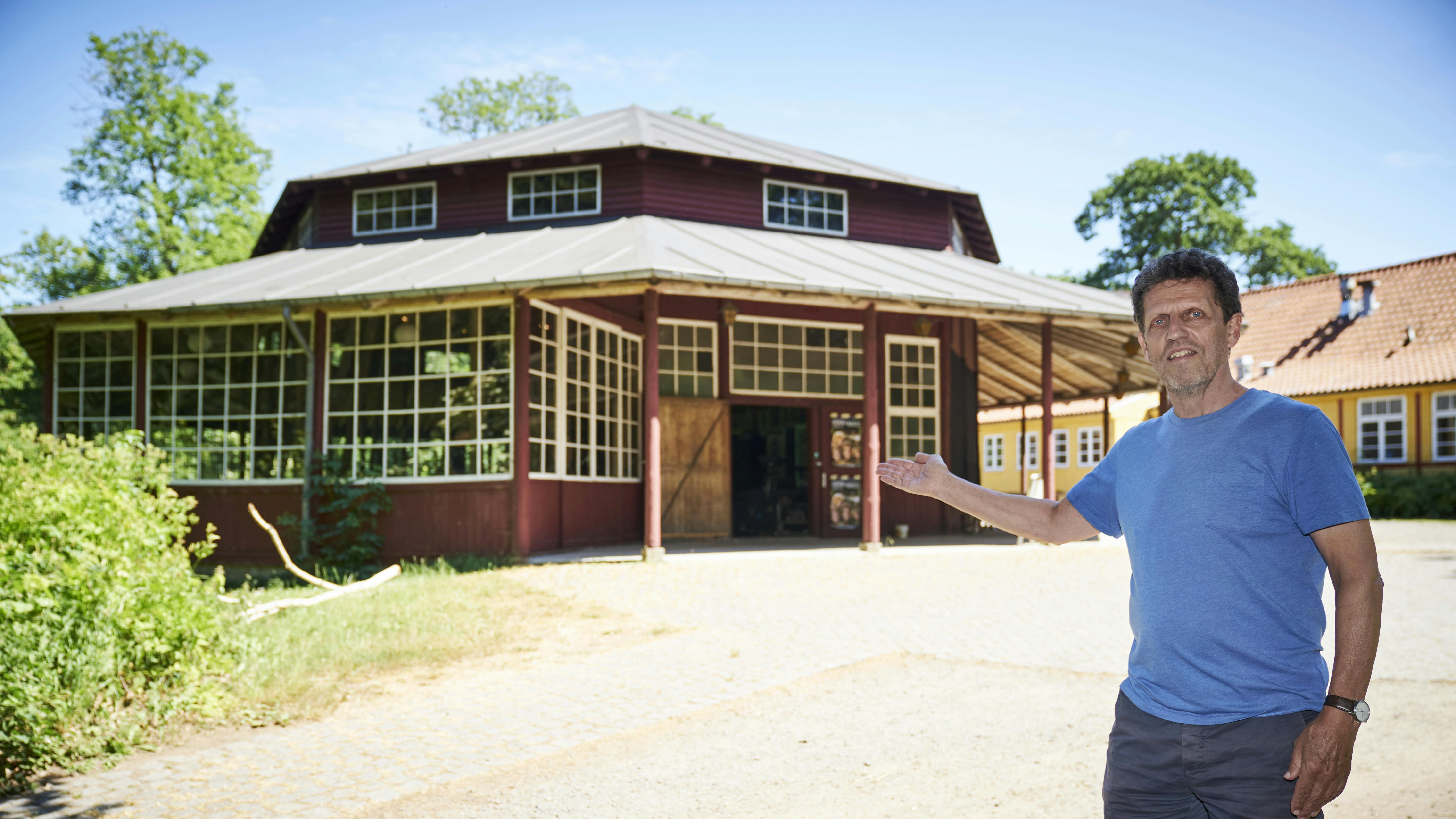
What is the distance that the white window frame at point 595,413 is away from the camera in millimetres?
12578

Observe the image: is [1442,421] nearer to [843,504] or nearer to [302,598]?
[843,504]

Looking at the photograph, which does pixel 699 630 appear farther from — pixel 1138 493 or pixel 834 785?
pixel 1138 493

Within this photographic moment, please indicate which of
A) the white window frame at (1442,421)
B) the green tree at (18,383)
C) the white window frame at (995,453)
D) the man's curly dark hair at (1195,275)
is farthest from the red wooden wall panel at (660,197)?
the green tree at (18,383)

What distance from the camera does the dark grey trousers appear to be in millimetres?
2092

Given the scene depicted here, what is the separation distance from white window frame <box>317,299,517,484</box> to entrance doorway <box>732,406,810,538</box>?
5.01m

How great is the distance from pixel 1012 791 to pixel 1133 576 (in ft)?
7.89

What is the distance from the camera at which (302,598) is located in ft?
32.1

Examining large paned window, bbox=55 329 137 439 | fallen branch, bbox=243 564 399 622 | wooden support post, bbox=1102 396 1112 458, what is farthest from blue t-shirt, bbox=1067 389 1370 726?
wooden support post, bbox=1102 396 1112 458

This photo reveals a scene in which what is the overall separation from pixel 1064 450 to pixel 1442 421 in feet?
34.7

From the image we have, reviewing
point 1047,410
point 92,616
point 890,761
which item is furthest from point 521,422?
point 890,761

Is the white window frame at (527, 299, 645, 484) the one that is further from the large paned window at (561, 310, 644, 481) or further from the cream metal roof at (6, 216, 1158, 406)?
the cream metal roof at (6, 216, 1158, 406)

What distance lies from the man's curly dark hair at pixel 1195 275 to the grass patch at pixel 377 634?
17.3ft

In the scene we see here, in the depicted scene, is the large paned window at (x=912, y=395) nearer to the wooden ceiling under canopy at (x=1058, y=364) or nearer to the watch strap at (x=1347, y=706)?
the wooden ceiling under canopy at (x=1058, y=364)

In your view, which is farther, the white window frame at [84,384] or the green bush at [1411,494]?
the green bush at [1411,494]
